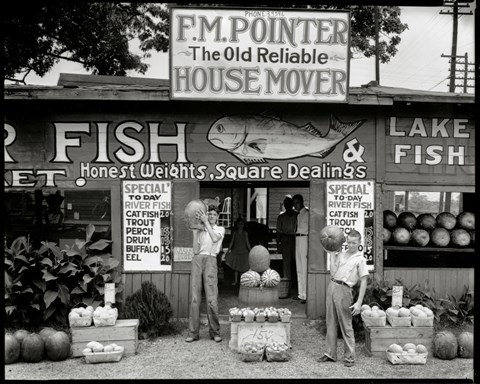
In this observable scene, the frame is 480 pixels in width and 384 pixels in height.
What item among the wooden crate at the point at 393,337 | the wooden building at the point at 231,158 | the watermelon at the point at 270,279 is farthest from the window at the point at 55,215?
the wooden crate at the point at 393,337

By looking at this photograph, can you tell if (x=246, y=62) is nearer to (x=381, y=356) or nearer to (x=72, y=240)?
(x=72, y=240)

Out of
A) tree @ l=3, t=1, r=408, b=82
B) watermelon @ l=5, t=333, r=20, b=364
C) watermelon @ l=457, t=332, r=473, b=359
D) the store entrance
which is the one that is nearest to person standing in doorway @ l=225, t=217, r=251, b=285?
the store entrance

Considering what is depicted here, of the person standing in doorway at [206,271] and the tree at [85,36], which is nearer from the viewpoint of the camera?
the person standing in doorway at [206,271]

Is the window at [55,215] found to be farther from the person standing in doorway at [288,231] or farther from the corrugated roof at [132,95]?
the person standing in doorway at [288,231]

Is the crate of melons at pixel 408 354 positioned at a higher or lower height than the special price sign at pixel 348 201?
lower

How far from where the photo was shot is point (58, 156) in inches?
351

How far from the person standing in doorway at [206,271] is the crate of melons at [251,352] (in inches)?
31.3

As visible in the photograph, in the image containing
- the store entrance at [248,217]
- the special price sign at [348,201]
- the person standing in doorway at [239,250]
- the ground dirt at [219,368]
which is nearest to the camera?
the ground dirt at [219,368]

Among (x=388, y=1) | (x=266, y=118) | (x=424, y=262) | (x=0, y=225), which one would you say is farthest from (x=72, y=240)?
(x=388, y=1)

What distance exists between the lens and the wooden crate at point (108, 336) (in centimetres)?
740

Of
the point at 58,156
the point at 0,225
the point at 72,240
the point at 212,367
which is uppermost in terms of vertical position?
the point at 58,156

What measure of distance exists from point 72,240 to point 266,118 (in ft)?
13.1

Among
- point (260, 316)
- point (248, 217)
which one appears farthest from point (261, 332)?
point (248, 217)

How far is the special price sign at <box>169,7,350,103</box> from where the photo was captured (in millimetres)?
8289
